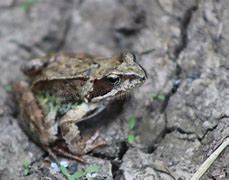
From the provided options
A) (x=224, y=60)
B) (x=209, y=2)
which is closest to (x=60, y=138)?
(x=224, y=60)

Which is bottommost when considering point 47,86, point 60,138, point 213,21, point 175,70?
point 60,138

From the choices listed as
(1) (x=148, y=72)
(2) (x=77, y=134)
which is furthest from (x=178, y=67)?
(2) (x=77, y=134)

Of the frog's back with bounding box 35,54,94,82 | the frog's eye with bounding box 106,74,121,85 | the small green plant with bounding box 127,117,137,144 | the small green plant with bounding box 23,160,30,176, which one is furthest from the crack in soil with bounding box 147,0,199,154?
the small green plant with bounding box 23,160,30,176

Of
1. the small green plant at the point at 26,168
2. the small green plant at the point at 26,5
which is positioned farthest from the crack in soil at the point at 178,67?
the small green plant at the point at 26,5

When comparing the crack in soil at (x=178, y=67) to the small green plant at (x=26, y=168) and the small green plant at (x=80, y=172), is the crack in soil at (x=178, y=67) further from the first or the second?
the small green plant at (x=26, y=168)

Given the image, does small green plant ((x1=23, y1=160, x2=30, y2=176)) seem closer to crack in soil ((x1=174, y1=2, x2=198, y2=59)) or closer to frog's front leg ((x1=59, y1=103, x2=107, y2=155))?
frog's front leg ((x1=59, y1=103, x2=107, y2=155))

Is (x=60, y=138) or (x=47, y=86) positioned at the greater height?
(x=47, y=86)

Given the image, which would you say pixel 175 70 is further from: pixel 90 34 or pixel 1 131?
pixel 1 131

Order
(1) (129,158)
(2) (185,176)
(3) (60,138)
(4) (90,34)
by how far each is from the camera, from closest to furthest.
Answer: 1. (2) (185,176)
2. (1) (129,158)
3. (3) (60,138)
4. (4) (90,34)
